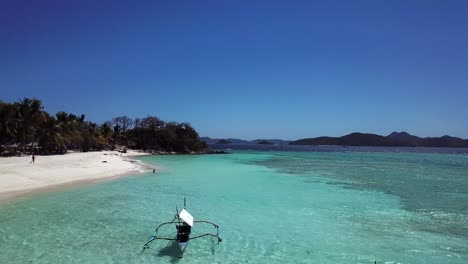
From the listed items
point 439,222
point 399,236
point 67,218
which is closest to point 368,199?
point 439,222

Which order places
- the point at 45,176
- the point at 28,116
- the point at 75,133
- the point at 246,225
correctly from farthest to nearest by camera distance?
the point at 75,133 < the point at 28,116 < the point at 45,176 < the point at 246,225

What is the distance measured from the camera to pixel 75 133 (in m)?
58.2

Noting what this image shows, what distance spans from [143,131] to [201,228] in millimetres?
79249

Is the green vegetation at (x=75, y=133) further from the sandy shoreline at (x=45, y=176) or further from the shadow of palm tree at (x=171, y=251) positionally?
the shadow of palm tree at (x=171, y=251)

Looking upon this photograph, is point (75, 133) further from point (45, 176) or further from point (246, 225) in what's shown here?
point (246, 225)

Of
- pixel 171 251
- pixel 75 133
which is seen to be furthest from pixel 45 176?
pixel 75 133

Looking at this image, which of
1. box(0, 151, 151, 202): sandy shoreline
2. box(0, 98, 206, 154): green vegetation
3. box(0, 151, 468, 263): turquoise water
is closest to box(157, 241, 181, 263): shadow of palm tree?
box(0, 151, 468, 263): turquoise water

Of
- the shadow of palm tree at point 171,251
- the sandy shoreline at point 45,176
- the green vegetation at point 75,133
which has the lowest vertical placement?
the shadow of palm tree at point 171,251

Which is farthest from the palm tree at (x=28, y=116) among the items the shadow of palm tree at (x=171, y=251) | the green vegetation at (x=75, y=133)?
the shadow of palm tree at (x=171, y=251)

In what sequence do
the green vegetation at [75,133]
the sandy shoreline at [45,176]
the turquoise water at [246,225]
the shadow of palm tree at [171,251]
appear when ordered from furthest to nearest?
the green vegetation at [75,133] → the sandy shoreline at [45,176] → the turquoise water at [246,225] → the shadow of palm tree at [171,251]

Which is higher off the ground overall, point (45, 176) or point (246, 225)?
point (45, 176)

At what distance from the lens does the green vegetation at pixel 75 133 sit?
1716 inches

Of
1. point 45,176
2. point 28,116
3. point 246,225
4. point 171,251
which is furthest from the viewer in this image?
point 28,116

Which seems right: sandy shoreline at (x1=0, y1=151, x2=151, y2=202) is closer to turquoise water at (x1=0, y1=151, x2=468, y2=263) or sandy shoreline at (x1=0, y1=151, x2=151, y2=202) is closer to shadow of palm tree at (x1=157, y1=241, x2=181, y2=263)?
turquoise water at (x1=0, y1=151, x2=468, y2=263)
